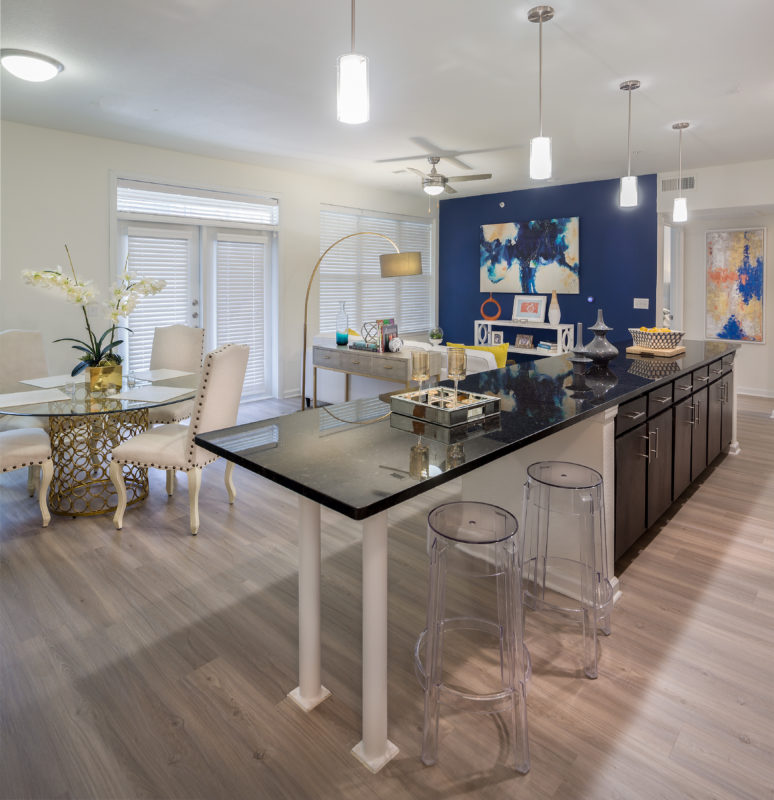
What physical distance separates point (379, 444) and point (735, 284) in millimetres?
→ 7078

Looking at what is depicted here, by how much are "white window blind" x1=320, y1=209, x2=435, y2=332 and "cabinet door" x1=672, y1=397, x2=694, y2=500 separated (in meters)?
4.77

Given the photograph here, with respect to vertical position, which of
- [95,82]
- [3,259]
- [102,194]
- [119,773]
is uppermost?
[95,82]

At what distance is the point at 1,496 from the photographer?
366cm

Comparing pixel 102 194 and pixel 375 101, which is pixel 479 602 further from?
pixel 102 194

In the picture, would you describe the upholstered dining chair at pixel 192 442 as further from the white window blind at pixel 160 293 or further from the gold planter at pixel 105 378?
the white window blind at pixel 160 293

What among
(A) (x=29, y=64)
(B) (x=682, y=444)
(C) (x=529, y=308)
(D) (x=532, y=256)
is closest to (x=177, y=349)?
(A) (x=29, y=64)

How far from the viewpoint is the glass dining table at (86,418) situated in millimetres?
3074

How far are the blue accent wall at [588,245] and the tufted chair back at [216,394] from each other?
4869 millimetres

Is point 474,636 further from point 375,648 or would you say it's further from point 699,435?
point 699,435

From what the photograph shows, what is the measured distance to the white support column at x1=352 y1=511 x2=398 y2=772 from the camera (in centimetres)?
150

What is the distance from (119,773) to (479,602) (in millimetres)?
1454

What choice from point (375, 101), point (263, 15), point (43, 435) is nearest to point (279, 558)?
point (43, 435)

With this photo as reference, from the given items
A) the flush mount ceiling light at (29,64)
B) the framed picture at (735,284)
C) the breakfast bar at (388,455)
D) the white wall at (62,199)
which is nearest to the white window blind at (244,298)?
the white wall at (62,199)

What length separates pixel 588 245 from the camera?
23.5ft
